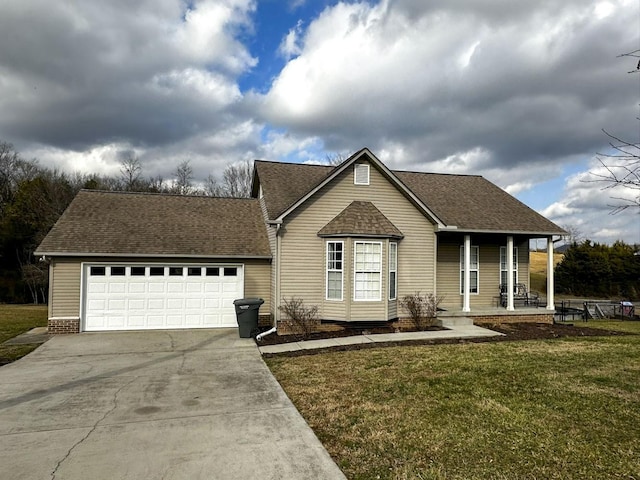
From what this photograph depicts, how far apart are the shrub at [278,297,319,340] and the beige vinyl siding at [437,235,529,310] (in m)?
5.67

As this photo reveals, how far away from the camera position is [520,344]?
11.2 metres

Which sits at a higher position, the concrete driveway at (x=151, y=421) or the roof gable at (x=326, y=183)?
the roof gable at (x=326, y=183)

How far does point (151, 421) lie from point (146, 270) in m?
8.86

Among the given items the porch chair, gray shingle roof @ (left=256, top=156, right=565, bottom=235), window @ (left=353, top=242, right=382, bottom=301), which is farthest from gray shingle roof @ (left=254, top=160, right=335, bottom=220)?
the porch chair

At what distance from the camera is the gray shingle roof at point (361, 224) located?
1335cm

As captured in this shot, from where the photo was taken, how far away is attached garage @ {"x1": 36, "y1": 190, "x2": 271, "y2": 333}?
44.1ft

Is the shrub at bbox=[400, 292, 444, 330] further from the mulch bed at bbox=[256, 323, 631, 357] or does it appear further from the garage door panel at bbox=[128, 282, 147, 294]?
the garage door panel at bbox=[128, 282, 147, 294]

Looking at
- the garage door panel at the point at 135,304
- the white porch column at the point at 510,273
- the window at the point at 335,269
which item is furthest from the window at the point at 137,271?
the white porch column at the point at 510,273

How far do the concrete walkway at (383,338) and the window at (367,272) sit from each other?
1.38 meters

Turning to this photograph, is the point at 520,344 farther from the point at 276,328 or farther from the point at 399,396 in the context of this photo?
the point at 276,328

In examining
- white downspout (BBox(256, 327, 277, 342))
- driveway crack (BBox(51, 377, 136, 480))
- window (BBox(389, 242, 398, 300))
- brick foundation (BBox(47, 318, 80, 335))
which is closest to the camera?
driveway crack (BBox(51, 377, 136, 480))

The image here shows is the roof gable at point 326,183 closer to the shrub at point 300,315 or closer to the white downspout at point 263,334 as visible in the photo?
the shrub at point 300,315

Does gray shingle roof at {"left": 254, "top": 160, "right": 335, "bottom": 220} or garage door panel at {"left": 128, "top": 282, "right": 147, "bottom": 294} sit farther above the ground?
gray shingle roof at {"left": 254, "top": 160, "right": 335, "bottom": 220}

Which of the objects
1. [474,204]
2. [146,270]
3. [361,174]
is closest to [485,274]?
[474,204]
